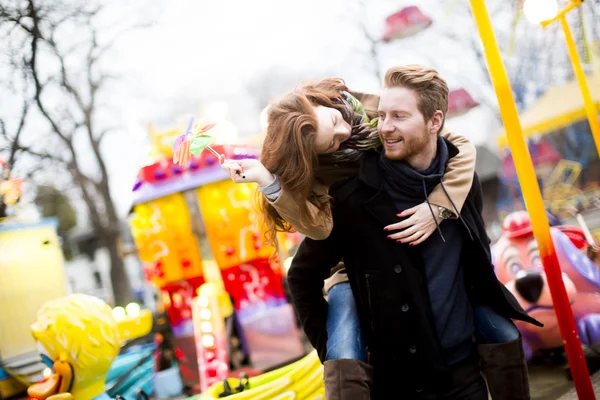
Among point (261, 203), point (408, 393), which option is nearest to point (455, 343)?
point (408, 393)

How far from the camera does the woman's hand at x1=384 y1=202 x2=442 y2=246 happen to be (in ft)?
5.80

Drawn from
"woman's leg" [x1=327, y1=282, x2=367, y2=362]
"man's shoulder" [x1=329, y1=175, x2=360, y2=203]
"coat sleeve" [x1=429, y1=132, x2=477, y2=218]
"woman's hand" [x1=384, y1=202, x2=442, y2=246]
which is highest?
"man's shoulder" [x1=329, y1=175, x2=360, y2=203]

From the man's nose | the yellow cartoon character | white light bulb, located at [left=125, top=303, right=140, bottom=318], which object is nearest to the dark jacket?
the man's nose

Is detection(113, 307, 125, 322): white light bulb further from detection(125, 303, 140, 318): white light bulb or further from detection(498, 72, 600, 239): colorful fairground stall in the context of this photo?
detection(498, 72, 600, 239): colorful fairground stall

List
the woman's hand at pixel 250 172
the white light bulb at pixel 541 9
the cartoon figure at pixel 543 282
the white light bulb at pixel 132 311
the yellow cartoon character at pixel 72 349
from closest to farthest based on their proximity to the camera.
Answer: the woman's hand at pixel 250 172, the yellow cartoon character at pixel 72 349, the cartoon figure at pixel 543 282, the white light bulb at pixel 541 9, the white light bulb at pixel 132 311

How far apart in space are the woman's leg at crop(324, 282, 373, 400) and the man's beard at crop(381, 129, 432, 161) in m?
0.52

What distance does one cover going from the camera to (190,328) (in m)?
6.19

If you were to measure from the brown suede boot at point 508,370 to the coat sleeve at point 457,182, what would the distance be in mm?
471

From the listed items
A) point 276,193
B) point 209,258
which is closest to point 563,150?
point 209,258

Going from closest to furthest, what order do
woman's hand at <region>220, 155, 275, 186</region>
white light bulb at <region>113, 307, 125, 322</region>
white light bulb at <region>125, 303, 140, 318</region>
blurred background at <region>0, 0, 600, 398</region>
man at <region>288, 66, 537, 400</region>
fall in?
woman's hand at <region>220, 155, 275, 186</region> → man at <region>288, 66, 537, 400</region> → blurred background at <region>0, 0, 600, 398</region> → white light bulb at <region>113, 307, 125, 322</region> → white light bulb at <region>125, 303, 140, 318</region>

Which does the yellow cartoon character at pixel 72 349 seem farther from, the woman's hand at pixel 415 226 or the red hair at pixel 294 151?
the woman's hand at pixel 415 226

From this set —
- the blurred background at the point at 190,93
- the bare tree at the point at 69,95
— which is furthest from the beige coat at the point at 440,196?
the bare tree at the point at 69,95

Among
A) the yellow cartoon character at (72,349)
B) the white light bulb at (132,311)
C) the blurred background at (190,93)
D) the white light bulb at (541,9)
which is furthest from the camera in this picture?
the white light bulb at (132,311)

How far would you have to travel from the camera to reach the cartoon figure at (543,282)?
11.2 feet
